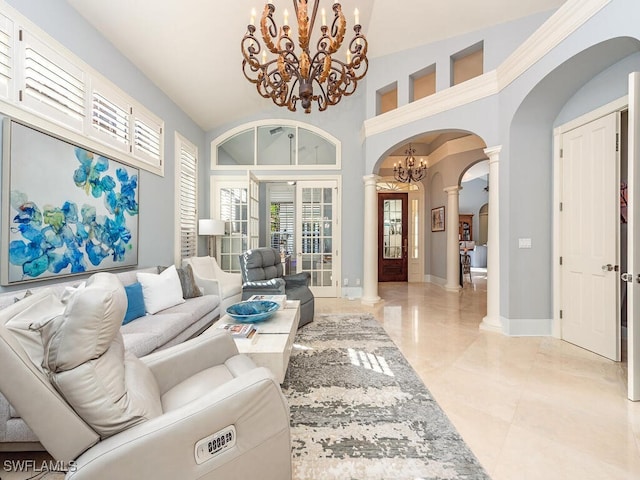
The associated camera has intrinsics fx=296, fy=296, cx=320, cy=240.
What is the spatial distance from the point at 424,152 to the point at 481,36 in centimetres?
381

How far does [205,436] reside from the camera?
3.17 feet

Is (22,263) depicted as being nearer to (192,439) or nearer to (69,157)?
(69,157)

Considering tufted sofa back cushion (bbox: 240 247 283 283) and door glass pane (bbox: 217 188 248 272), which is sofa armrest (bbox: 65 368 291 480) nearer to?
tufted sofa back cushion (bbox: 240 247 283 283)

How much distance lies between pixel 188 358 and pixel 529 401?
2.30 meters

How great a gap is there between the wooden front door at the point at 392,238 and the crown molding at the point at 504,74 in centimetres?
313

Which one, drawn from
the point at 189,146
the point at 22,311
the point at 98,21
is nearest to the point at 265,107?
the point at 189,146

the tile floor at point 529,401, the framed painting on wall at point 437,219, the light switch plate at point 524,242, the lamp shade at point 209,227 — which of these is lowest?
the tile floor at point 529,401

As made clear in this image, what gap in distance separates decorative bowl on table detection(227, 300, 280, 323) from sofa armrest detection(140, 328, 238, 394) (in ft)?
2.11

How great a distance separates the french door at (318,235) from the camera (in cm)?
557

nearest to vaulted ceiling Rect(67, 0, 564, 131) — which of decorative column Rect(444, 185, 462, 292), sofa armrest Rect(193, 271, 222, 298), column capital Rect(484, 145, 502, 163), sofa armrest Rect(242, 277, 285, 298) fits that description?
column capital Rect(484, 145, 502, 163)

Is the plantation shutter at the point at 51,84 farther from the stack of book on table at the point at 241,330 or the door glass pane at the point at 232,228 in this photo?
the door glass pane at the point at 232,228

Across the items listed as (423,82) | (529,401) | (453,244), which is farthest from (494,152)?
(453,244)

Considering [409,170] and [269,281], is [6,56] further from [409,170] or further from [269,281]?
[409,170]

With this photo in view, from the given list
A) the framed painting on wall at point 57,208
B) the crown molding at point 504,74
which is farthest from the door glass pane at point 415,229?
the framed painting on wall at point 57,208
